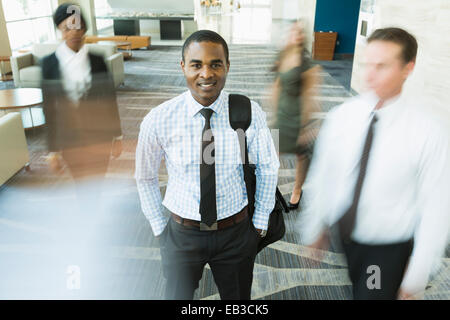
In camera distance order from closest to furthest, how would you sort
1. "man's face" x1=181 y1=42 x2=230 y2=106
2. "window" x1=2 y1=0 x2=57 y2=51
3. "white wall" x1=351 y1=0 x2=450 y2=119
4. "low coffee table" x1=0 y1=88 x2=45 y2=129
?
"man's face" x1=181 y1=42 x2=230 y2=106 → "white wall" x1=351 y1=0 x2=450 y2=119 → "low coffee table" x1=0 y1=88 x2=45 y2=129 → "window" x1=2 y1=0 x2=57 y2=51

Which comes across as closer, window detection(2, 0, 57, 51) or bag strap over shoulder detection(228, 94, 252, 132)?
bag strap over shoulder detection(228, 94, 252, 132)

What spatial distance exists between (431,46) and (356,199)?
344 cm

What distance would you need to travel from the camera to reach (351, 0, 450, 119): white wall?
12.6ft

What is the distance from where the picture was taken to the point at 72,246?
9.98 feet

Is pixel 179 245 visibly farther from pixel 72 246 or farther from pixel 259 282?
pixel 72 246

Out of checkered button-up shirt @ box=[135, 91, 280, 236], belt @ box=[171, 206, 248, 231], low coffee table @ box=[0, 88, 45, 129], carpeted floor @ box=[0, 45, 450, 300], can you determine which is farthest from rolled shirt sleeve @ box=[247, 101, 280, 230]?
low coffee table @ box=[0, 88, 45, 129]

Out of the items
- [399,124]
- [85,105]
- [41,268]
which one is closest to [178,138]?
[399,124]

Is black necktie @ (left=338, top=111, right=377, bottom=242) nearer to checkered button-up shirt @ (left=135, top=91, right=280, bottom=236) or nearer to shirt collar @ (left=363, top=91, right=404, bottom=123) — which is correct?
shirt collar @ (left=363, top=91, right=404, bottom=123)

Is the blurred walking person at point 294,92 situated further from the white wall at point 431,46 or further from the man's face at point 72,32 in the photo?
the man's face at point 72,32

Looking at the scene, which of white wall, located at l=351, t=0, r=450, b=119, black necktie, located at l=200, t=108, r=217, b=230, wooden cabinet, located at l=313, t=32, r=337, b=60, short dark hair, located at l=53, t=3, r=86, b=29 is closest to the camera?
black necktie, located at l=200, t=108, r=217, b=230

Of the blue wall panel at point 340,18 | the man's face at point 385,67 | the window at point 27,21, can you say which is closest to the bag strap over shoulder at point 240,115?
the man's face at point 385,67

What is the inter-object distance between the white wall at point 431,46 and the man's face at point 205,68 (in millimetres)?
2873

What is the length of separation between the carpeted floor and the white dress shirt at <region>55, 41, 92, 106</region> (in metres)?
1.21

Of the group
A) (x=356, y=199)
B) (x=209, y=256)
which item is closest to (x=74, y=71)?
(x=209, y=256)
